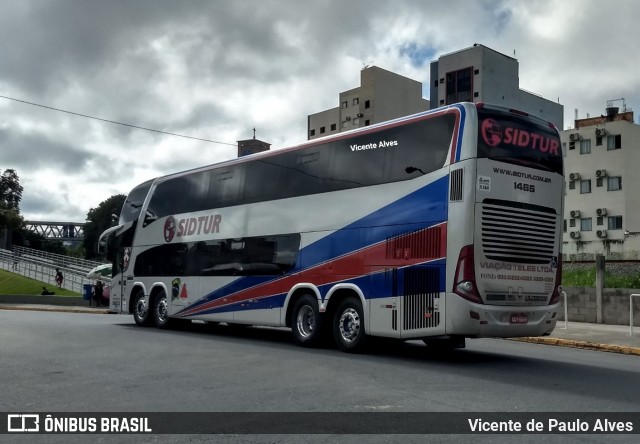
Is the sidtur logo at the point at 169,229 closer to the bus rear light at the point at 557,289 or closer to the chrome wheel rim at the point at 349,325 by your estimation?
the chrome wheel rim at the point at 349,325

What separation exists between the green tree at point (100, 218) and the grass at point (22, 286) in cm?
4703

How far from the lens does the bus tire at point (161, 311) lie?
18609mm

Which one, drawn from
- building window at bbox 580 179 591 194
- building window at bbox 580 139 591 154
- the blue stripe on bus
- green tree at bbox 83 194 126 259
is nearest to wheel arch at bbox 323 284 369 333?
the blue stripe on bus

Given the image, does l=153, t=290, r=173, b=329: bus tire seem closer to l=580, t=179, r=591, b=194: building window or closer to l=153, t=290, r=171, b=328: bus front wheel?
l=153, t=290, r=171, b=328: bus front wheel

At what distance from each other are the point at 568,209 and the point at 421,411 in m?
53.1

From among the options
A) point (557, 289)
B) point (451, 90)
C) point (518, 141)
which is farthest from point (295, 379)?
point (451, 90)

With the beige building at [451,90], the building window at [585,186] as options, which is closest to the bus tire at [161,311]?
the building window at [585,186]

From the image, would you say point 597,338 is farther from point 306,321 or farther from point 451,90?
point 451,90

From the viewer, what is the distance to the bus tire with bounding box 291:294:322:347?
13.5m

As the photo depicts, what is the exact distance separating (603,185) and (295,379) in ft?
166

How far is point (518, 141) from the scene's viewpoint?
38.0 feet

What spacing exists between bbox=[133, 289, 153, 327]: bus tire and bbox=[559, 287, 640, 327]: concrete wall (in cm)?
1337
